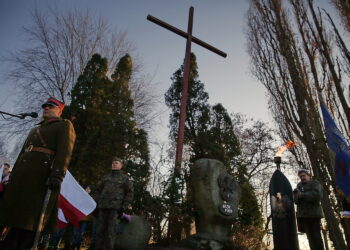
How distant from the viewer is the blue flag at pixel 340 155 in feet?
15.0

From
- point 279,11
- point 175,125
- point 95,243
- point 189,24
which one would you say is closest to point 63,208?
point 95,243

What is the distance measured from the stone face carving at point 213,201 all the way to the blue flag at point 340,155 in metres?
2.19

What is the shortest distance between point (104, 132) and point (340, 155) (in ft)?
20.9

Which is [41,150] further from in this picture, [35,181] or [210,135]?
[210,135]

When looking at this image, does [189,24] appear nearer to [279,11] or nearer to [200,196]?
[279,11]

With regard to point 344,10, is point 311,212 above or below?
below

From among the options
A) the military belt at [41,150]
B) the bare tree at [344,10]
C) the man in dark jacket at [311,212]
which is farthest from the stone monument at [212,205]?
the bare tree at [344,10]

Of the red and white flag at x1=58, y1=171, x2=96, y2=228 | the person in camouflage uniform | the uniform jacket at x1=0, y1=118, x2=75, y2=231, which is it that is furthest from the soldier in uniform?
the person in camouflage uniform

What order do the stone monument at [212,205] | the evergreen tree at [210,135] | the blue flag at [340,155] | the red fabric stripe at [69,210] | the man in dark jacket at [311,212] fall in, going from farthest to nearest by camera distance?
the evergreen tree at [210,135], the stone monument at [212,205], the blue flag at [340,155], the man in dark jacket at [311,212], the red fabric stripe at [69,210]

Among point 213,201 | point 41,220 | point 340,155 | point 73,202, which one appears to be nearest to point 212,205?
point 213,201

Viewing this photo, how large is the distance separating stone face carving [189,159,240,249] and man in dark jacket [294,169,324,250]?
159cm

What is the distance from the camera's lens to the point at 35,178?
2564 millimetres

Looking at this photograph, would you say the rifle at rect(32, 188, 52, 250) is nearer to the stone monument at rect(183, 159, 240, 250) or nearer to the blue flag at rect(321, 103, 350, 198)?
the stone monument at rect(183, 159, 240, 250)

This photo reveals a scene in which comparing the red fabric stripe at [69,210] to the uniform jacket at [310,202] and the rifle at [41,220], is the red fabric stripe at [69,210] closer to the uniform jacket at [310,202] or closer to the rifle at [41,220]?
the rifle at [41,220]
